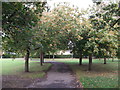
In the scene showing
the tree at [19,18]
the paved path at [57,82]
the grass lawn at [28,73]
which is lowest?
the grass lawn at [28,73]

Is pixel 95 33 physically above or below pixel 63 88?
above

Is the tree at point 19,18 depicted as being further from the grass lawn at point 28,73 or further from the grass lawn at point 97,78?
the grass lawn at point 28,73

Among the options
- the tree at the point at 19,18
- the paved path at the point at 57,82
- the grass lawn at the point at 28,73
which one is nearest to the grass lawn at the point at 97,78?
the paved path at the point at 57,82

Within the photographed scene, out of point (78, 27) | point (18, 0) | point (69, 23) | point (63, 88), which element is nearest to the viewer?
point (18, 0)

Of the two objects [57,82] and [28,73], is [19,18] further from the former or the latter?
[28,73]

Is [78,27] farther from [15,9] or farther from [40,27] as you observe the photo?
[15,9]

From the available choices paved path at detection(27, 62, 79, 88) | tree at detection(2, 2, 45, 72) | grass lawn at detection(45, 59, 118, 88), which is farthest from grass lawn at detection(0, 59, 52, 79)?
tree at detection(2, 2, 45, 72)

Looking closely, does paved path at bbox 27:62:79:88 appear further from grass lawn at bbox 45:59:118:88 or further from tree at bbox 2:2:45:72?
tree at bbox 2:2:45:72

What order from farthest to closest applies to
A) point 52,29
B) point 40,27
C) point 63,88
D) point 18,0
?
point 52,29
point 40,27
point 63,88
point 18,0

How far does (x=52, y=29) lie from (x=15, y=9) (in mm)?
5251

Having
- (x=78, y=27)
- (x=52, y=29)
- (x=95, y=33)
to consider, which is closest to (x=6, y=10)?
(x=52, y=29)

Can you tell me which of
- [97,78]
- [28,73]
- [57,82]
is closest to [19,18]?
[57,82]

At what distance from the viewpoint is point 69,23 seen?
11383 mm

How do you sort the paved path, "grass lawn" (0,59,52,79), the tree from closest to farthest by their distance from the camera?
the tree → the paved path → "grass lawn" (0,59,52,79)
